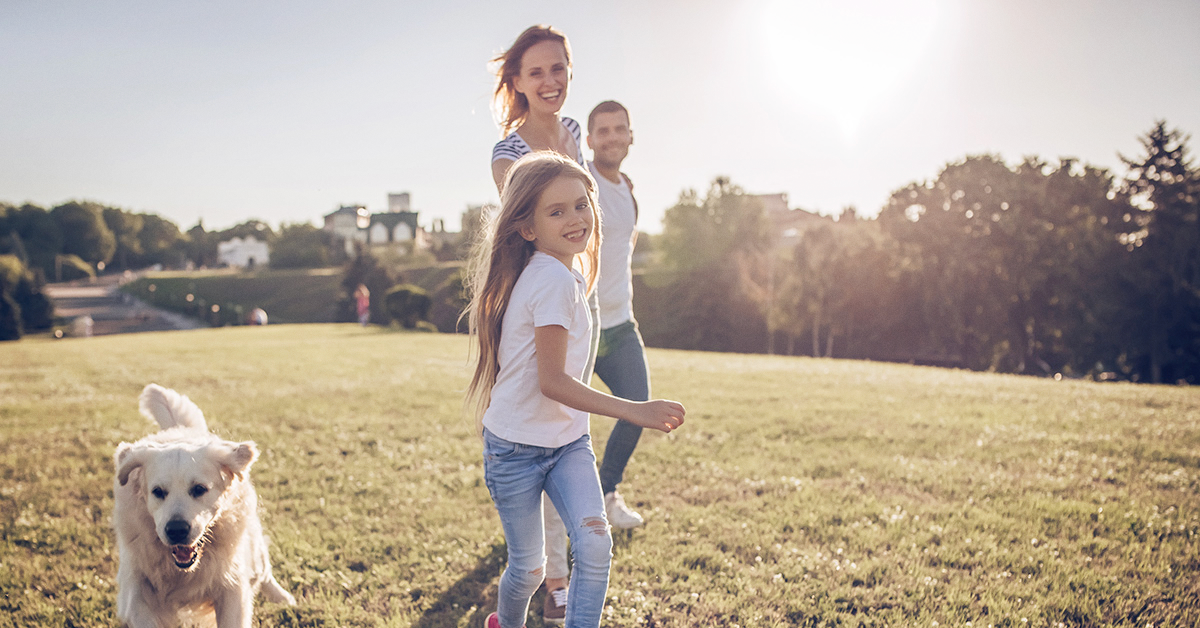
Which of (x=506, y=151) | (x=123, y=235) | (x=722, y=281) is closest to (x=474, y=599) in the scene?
(x=506, y=151)

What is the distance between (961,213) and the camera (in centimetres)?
3981

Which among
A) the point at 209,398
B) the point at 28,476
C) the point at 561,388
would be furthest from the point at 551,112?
the point at 209,398

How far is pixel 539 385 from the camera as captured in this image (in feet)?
9.09

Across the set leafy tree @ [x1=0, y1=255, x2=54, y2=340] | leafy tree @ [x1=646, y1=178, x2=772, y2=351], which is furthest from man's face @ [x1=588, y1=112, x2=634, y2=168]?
leafy tree @ [x1=0, y1=255, x2=54, y2=340]

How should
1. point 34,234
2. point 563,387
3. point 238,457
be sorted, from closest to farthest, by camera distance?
point 563,387, point 238,457, point 34,234

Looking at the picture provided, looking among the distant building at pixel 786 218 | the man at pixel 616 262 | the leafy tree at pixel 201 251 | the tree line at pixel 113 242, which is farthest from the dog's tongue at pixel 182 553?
the leafy tree at pixel 201 251

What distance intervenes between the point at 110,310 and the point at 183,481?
83771mm

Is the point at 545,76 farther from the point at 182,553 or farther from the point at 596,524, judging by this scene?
the point at 182,553

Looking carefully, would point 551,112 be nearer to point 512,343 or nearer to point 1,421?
point 512,343

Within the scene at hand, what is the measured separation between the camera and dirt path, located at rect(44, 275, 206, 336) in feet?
191

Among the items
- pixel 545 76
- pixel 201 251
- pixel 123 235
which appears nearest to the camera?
pixel 545 76

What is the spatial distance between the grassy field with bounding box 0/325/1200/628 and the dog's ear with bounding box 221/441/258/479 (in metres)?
1.08

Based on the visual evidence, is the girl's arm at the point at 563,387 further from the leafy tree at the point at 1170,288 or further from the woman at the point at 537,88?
the leafy tree at the point at 1170,288

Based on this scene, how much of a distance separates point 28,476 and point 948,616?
8269 mm
